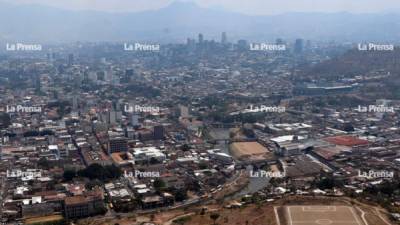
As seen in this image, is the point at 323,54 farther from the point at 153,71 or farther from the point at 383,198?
the point at 383,198

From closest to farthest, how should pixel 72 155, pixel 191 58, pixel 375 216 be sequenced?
pixel 375 216 → pixel 72 155 → pixel 191 58

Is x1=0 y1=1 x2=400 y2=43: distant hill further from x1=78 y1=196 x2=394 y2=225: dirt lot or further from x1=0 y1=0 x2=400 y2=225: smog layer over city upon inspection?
x1=78 y1=196 x2=394 y2=225: dirt lot

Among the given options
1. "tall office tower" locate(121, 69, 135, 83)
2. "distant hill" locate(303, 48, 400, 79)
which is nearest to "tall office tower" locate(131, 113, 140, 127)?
"tall office tower" locate(121, 69, 135, 83)

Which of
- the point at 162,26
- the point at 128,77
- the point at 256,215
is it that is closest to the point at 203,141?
the point at 256,215

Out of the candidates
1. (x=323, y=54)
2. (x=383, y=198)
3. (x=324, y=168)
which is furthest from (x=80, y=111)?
(x=323, y=54)

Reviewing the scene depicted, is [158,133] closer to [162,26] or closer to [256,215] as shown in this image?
[256,215]

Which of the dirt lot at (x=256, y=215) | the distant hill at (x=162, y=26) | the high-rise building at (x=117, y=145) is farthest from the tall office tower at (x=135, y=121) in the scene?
the distant hill at (x=162, y=26)

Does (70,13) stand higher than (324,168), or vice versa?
(70,13)
